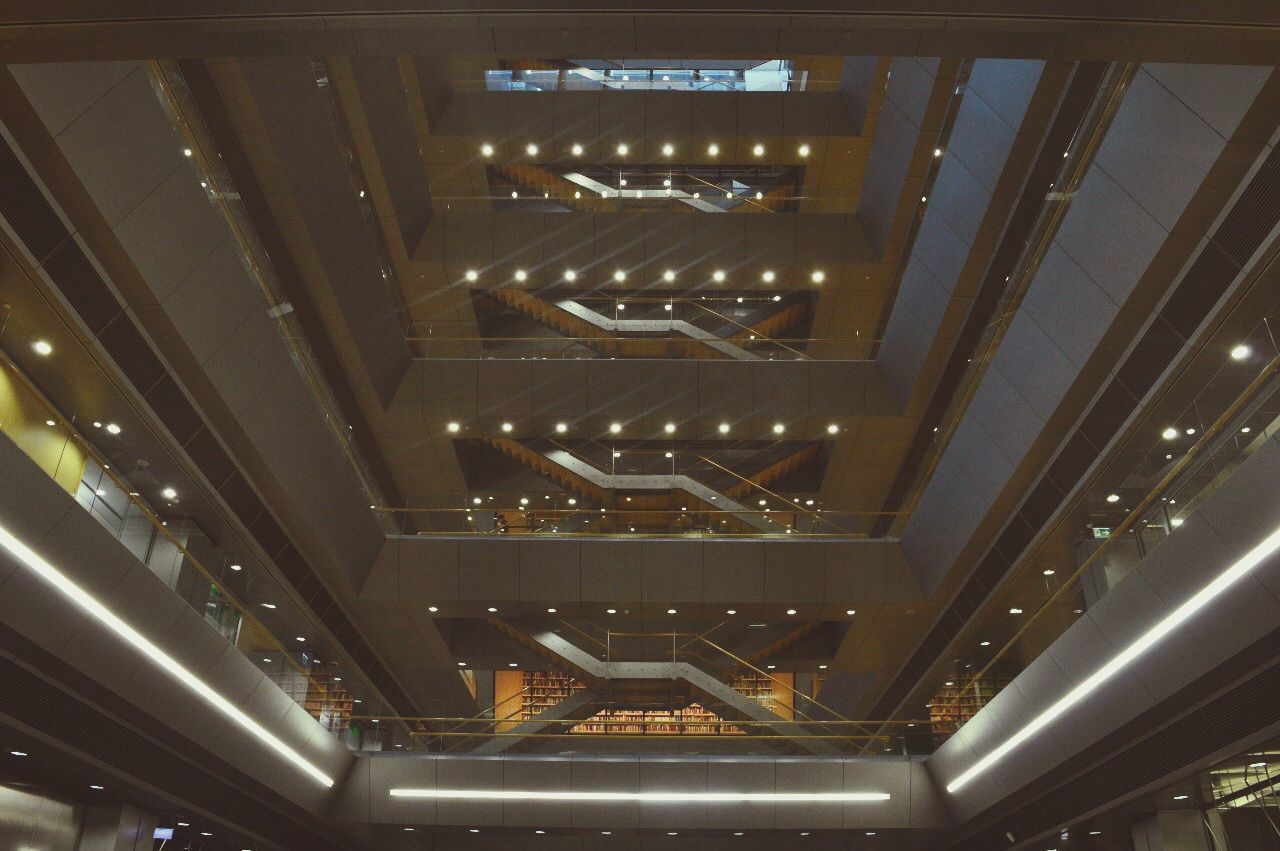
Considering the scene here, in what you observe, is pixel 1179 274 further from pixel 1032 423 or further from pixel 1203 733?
pixel 1203 733

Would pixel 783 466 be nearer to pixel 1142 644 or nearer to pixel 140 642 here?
pixel 1142 644

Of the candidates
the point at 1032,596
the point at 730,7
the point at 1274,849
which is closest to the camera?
the point at 730,7

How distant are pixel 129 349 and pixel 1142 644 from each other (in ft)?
47.1

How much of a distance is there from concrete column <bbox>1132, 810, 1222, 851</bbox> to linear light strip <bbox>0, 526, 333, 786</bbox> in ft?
49.3

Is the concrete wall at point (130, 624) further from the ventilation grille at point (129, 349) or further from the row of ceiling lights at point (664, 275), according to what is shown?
the row of ceiling lights at point (664, 275)

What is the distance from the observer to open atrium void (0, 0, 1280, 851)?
10758 mm

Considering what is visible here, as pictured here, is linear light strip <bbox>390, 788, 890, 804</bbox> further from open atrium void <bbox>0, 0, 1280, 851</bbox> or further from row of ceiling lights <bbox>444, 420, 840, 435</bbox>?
row of ceiling lights <bbox>444, 420, 840, 435</bbox>

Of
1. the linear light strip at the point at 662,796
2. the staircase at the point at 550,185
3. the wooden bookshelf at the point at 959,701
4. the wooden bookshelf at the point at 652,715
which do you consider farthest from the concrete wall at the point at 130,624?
the staircase at the point at 550,185

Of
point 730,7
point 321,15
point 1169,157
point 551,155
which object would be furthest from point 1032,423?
point 551,155

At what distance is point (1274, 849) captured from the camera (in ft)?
48.9

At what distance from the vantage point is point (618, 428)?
2686cm

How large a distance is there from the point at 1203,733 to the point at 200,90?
17.6 meters

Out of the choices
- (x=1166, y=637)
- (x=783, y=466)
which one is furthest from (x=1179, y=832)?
(x=783, y=466)

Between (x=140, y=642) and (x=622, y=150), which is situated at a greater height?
(x=622, y=150)
